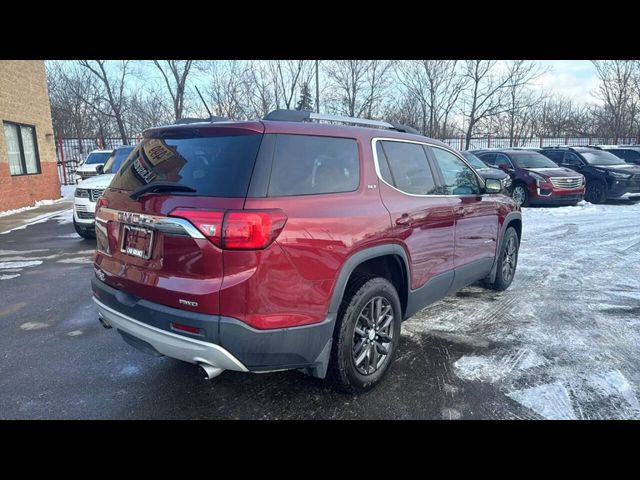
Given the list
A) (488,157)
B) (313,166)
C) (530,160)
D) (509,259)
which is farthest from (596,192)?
(313,166)

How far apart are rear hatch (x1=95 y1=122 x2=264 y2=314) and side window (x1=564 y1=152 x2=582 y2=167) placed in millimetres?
14657

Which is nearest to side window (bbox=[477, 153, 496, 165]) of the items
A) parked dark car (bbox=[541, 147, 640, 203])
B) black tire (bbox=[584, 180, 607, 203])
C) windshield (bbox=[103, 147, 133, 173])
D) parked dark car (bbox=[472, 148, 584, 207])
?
parked dark car (bbox=[472, 148, 584, 207])

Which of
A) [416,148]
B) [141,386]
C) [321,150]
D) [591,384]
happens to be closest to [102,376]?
[141,386]

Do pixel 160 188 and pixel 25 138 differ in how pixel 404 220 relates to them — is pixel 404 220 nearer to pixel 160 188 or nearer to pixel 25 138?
pixel 160 188

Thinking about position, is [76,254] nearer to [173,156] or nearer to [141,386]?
[141,386]

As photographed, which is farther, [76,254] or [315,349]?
[76,254]

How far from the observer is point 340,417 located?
2705 millimetres

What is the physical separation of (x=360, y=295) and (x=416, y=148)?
155 cm

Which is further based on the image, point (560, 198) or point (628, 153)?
point (628, 153)

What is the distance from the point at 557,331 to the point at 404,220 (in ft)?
6.88

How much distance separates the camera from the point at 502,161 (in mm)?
13438

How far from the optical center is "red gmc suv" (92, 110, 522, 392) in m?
2.25

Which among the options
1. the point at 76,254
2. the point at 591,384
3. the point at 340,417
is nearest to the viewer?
the point at 340,417
